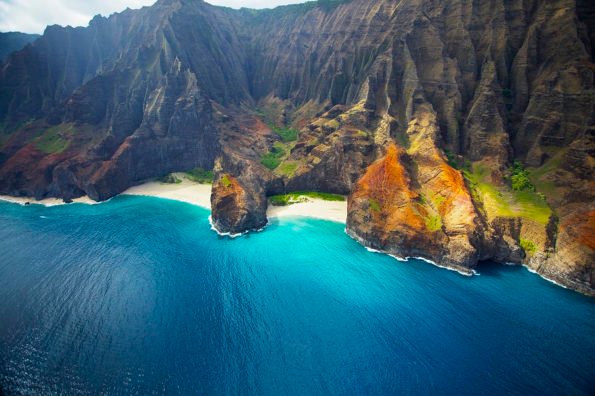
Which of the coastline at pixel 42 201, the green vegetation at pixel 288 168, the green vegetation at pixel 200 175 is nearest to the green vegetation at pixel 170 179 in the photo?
the green vegetation at pixel 200 175

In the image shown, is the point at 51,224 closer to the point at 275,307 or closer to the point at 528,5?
the point at 275,307

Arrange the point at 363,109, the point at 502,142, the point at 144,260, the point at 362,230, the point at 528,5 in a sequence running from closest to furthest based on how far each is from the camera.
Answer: the point at 144,260, the point at 362,230, the point at 502,142, the point at 528,5, the point at 363,109

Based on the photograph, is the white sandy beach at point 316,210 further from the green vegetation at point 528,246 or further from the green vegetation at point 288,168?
the green vegetation at point 528,246

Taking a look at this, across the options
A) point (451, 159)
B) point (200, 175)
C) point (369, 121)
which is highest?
point (369, 121)

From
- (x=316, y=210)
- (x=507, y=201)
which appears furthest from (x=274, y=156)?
(x=507, y=201)

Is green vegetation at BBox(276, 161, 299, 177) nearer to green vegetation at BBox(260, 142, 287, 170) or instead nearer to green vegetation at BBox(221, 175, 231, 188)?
green vegetation at BBox(260, 142, 287, 170)

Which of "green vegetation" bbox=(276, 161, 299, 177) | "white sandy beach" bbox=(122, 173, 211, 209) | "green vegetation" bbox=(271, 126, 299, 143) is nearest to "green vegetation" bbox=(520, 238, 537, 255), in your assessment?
"green vegetation" bbox=(276, 161, 299, 177)

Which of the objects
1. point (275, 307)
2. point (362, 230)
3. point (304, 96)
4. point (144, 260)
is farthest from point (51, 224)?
point (304, 96)

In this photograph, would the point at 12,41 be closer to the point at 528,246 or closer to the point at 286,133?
the point at 286,133
